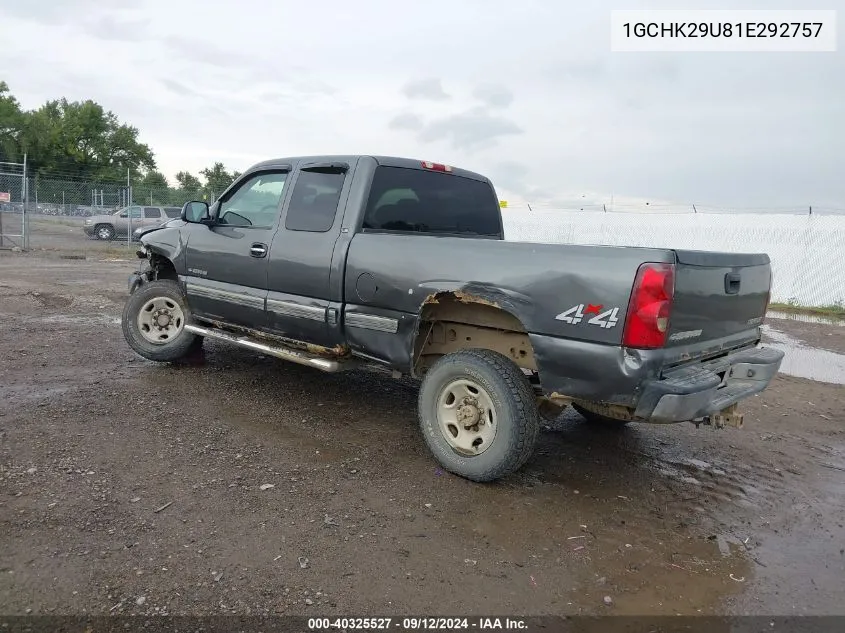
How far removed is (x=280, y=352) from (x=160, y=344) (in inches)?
69.1

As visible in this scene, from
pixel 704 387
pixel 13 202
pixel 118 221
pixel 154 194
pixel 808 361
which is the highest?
pixel 154 194

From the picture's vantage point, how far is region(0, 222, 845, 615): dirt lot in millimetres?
2670

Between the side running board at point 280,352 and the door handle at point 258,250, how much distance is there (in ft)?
2.38

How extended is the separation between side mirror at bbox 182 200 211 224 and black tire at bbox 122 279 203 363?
746 millimetres

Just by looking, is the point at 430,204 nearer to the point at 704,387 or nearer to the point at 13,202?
the point at 704,387

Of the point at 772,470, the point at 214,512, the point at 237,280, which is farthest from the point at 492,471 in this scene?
the point at 237,280

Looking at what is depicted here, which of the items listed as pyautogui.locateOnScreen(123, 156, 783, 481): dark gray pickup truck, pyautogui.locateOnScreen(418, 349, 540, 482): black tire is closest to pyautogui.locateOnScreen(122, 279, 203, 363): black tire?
pyautogui.locateOnScreen(123, 156, 783, 481): dark gray pickup truck

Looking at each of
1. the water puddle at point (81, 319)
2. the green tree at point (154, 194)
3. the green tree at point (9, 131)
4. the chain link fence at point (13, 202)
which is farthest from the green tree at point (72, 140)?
the water puddle at point (81, 319)

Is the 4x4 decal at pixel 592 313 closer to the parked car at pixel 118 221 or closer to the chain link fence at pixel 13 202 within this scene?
the chain link fence at pixel 13 202

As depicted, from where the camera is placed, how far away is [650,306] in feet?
9.97

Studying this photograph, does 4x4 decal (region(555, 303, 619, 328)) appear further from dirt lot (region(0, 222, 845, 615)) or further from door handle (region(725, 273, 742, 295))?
dirt lot (region(0, 222, 845, 615))

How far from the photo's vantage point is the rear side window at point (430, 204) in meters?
4.56

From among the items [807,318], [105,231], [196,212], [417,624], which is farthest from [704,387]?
[105,231]

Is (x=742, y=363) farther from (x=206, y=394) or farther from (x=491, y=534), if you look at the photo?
(x=206, y=394)
